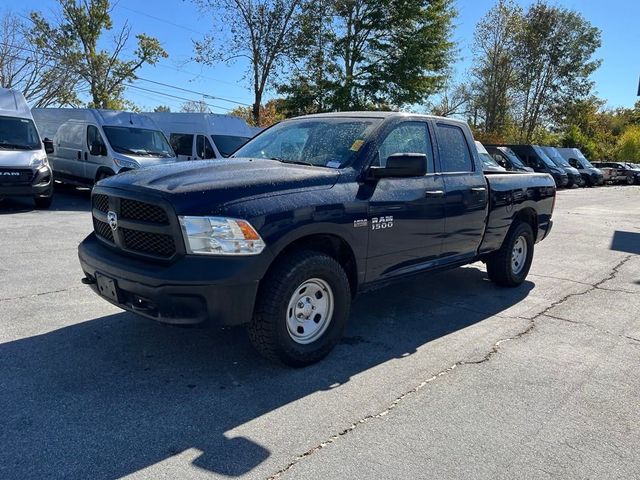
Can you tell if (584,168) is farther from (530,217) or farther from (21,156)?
(21,156)

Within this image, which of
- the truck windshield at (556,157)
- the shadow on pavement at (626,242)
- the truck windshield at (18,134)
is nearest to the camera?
the shadow on pavement at (626,242)

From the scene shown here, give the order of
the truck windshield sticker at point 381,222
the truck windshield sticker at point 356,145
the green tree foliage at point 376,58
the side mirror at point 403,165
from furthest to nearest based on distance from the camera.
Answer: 1. the green tree foliage at point 376,58
2. the truck windshield sticker at point 356,145
3. the truck windshield sticker at point 381,222
4. the side mirror at point 403,165

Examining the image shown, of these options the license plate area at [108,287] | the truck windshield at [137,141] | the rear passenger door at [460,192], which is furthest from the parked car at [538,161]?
the license plate area at [108,287]

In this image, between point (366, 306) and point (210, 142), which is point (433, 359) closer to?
point (366, 306)

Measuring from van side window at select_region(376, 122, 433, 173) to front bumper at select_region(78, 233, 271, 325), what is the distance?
1591 millimetres

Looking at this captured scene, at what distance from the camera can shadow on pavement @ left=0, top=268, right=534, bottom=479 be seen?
109 inches

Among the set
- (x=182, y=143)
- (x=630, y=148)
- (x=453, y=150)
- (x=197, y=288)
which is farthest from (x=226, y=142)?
(x=630, y=148)

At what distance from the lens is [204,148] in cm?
1516

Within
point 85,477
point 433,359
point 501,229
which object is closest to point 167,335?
point 85,477

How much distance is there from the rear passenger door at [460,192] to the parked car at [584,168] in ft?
98.4

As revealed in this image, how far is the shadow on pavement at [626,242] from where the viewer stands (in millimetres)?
9828

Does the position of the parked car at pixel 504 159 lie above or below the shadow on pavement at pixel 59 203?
above

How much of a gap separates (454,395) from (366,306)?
2011 millimetres

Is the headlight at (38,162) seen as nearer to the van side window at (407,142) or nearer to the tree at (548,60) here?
the van side window at (407,142)
